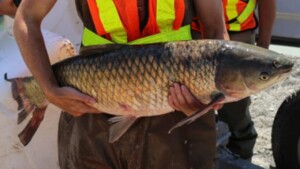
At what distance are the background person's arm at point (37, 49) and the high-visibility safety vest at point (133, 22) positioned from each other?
0.22 m

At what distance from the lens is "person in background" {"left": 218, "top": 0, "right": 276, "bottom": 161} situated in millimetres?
3748

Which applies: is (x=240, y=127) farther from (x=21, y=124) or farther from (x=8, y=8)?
(x=8, y=8)

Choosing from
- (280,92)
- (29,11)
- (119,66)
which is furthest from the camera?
(280,92)

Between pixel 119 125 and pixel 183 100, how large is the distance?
1.17 ft

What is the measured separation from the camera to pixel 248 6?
3.77m

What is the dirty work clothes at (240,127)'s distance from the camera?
4.22 meters

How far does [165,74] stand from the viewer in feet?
7.15

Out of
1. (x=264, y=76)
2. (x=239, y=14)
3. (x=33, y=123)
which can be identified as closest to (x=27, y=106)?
(x=33, y=123)

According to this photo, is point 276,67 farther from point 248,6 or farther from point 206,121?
point 248,6

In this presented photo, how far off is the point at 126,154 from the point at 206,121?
0.39 m

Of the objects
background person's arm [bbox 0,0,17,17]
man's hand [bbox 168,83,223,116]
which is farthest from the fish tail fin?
background person's arm [bbox 0,0,17,17]

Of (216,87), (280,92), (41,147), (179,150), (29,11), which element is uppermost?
(29,11)

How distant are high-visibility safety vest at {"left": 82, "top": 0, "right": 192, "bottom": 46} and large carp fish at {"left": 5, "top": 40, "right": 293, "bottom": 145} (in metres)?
0.16

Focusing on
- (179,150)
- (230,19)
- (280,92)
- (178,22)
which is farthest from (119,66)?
(280,92)
